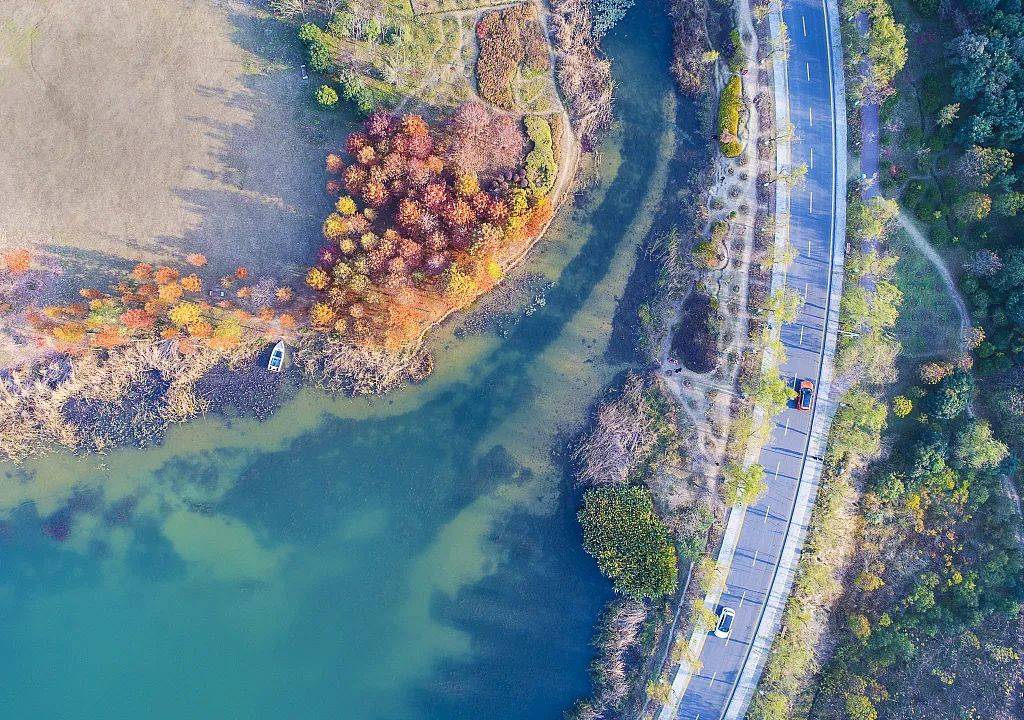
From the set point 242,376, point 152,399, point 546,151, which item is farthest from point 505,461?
point 152,399

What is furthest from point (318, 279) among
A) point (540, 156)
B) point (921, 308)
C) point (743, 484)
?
point (921, 308)

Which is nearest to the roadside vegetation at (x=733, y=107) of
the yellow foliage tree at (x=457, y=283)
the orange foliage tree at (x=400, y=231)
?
the orange foliage tree at (x=400, y=231)

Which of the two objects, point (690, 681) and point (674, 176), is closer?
point (690, 681)

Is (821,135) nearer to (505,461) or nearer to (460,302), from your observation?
(460,302)

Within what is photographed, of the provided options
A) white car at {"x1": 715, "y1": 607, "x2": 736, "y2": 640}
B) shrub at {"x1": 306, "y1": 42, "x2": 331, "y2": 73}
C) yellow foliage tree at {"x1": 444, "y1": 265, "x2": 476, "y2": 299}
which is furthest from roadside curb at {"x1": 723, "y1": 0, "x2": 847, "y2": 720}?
shrub at {"x1": 306, "y1": 42, "x2": 331, "y2": 73}

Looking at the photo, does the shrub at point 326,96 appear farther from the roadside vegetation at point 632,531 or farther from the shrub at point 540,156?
the roadside vegetation at point 632,531

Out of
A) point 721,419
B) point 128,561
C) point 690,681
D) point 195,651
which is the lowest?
point 195,651

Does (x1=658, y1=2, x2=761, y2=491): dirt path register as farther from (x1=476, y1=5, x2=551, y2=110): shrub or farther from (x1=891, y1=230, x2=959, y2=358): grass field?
(x1=476, y1=5, x2=551, y2=110): shrub
